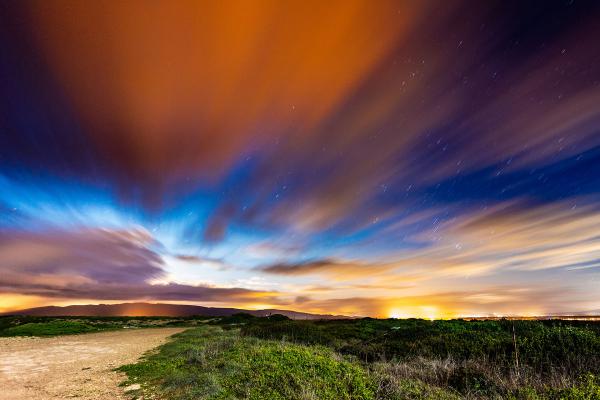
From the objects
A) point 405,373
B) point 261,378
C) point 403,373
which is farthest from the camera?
point 403,373

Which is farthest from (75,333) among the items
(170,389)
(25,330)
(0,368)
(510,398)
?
(510,398)

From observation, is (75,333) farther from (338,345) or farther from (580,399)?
(580,399)

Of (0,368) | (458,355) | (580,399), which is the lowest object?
(0,368)

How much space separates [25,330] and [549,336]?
5832cm

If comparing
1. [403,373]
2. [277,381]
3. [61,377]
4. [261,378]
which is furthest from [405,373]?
[61,377]

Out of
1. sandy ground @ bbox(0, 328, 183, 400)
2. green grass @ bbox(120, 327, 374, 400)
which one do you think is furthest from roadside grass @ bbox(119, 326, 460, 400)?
sandy ground @ bbox(0, 328, 183, 400)

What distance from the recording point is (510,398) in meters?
7.81

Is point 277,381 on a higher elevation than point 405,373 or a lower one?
higher

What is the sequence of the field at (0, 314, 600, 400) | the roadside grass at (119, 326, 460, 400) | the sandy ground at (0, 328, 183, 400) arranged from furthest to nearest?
the sandy ground at (0, 328, 183, 400)
the field at (0, 314, 600, 400)
the roadside grass at (119, 326, 460, 400)

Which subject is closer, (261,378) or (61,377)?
(261,378)

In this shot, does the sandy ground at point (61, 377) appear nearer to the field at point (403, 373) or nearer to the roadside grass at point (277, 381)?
the field at point (403, 373)

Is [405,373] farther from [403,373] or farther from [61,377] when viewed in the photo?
[61,377]

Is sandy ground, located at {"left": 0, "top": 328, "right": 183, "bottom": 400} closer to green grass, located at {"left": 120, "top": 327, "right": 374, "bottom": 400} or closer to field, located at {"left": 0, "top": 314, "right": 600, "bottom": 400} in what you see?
field, located at {"left": 0, "top": 314, "right": 600, "bottom": 400}

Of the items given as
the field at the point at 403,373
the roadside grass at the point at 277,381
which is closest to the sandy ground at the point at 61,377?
the field at the point at 403,373
